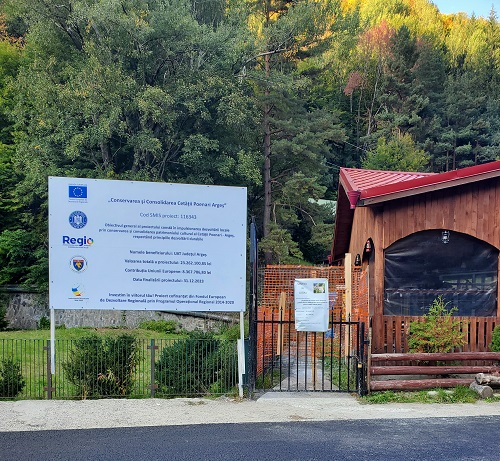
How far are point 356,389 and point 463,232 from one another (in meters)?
4.09

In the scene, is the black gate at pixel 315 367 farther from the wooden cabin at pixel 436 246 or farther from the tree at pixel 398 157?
the tree at pixel 398 157

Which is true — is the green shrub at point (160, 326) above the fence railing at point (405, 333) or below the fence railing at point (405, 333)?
below

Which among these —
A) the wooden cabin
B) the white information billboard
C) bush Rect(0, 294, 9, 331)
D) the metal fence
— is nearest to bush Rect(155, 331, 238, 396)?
the metal fence

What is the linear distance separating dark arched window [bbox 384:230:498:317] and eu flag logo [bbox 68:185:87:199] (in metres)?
6.30

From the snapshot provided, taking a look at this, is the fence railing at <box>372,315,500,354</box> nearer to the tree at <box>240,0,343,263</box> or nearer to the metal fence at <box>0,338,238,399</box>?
the metal fence at <box>0,338,238,399</box>

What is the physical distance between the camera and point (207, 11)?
3650 centimetres

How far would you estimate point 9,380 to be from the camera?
9.27m

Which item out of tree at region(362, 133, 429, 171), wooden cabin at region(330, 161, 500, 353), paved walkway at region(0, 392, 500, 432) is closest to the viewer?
paved walkway at region(0, 392, 500, 432)

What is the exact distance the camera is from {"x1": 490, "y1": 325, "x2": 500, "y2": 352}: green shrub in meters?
10.6

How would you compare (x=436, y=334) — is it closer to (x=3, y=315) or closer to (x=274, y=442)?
(x=274, y=442)

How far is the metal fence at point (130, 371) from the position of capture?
30.3 ft

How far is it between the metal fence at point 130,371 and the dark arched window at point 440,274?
400 cm

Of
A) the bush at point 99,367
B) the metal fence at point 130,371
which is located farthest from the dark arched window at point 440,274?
the bush at point 99,367

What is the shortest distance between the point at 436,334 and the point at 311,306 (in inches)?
106
